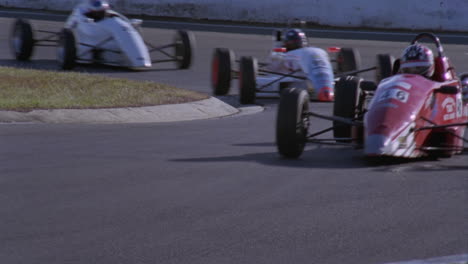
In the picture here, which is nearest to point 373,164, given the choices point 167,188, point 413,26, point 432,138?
point 432,138

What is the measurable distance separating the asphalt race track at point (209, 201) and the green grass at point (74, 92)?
1363 millimetres

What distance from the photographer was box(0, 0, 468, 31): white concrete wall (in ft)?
95.1

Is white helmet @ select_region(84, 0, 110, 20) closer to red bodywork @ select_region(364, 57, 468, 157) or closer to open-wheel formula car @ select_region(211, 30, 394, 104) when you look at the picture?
open-wheel formula car @ select_region(211, 30, 394, 104)

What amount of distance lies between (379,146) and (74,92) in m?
7.05

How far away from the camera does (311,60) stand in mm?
15969

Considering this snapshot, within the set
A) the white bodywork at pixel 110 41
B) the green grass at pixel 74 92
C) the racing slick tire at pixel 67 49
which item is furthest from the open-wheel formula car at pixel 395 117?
the racing slick tire at pixel 67 49

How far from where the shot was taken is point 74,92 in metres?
14.8

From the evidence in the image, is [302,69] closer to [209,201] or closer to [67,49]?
[67,49]

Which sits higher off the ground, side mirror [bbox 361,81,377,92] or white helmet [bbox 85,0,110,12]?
side mirror [bbox 361,81,377,92]

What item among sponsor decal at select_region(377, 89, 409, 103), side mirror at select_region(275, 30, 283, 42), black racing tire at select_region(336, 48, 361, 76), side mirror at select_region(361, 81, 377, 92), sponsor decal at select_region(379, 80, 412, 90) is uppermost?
sponsor decal at select_region(379, 80, 412, 90)

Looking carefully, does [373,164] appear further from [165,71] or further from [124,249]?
[165,71]

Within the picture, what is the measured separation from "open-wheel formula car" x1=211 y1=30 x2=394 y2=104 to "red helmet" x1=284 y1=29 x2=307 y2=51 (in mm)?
163

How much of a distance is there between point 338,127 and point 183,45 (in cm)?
988

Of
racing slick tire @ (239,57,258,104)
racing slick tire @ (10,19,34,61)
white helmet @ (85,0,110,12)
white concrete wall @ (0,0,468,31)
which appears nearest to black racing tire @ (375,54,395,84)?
racing slick tire @ (239,57,258,104)
